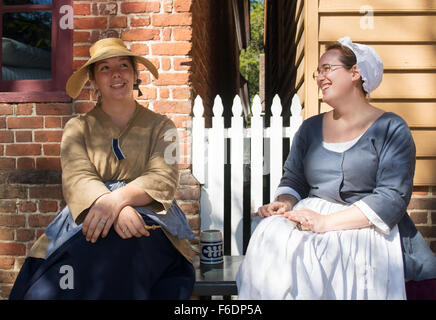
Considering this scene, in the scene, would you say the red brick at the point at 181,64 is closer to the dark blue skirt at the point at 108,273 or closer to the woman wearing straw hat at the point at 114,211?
the woman wearing straw hat at the point at 114,211

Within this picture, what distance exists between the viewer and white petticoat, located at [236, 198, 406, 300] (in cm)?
172

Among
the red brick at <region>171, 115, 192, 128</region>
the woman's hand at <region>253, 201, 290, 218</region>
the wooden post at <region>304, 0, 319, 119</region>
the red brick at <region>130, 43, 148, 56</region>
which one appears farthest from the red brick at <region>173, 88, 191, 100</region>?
the woman's hand at <region>253, 201, 290, 218</region>

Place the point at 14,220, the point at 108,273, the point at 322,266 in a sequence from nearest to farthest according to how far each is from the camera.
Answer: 1. the point at 322,266
2. the point at 108,273
3. the point at 14,220

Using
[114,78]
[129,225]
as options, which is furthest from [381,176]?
[114,78]

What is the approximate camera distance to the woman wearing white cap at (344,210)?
5.81 ft

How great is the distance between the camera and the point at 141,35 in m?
3.10

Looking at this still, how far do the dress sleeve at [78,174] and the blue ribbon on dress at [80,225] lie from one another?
0.26 ft

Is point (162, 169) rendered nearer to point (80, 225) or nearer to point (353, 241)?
point (80, 225)

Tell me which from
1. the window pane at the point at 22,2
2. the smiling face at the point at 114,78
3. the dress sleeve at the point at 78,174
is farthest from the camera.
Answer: the window pane at the point at 22,2

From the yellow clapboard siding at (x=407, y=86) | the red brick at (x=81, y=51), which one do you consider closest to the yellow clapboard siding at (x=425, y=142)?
the yellow clapboard siding at (x=407, y=86)

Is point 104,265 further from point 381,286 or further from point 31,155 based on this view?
point 31,155

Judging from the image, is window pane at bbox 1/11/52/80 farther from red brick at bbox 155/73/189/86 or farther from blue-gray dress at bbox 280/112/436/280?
blue-gray dress at bbox 280/112/436/280

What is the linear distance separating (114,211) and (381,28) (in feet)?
8.20

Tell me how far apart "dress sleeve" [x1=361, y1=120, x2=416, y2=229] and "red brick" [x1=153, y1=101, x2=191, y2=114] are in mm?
1589
